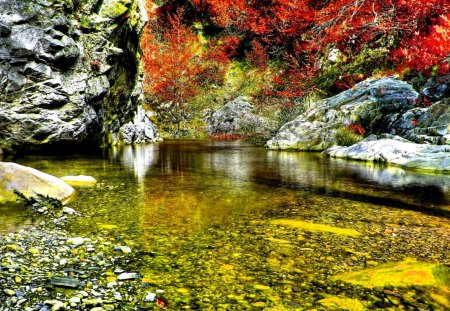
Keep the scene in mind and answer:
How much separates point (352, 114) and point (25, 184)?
15084 millimetres

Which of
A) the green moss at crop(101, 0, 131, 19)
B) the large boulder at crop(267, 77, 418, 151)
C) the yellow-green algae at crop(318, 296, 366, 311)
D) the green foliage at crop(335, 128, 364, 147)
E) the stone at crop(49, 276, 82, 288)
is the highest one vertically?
the green moss at crop(101, 0, 131, 19)

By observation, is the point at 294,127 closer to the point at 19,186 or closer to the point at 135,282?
the point at 19,186

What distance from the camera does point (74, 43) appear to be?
15.7m

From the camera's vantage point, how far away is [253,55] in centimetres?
3359

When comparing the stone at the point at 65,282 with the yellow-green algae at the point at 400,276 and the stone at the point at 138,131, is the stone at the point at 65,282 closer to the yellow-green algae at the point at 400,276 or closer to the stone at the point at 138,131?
the yellow-green algae at the point at 400,276

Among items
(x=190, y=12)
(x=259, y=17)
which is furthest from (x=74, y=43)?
(x=190, y=12)

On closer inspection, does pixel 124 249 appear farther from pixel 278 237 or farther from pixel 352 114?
pixel 352 114

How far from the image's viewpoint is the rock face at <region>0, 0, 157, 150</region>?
1386 centimetres

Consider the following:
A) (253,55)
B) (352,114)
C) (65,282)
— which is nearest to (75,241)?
(65,282)

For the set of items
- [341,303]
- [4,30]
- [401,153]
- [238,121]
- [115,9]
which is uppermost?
[115,9]

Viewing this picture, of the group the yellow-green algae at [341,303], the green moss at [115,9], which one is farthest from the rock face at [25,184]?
the green moss at [115,9]

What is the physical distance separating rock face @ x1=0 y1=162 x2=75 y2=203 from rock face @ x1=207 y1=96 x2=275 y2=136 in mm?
22860

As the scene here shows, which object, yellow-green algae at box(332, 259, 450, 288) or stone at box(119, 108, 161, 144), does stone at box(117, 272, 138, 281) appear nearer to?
yellow-green algae at box(332, 259, 450, 288)

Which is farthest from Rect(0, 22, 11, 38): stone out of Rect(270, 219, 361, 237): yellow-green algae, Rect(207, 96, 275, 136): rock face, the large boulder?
Rect(207, 96, 275, 136): rock face
